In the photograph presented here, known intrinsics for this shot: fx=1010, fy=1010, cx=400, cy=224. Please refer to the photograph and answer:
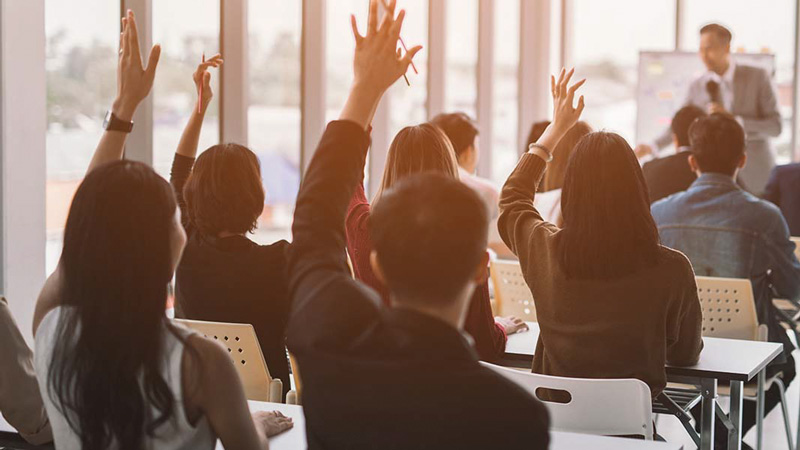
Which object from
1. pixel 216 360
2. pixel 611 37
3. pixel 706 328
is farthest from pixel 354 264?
pixel 611 37

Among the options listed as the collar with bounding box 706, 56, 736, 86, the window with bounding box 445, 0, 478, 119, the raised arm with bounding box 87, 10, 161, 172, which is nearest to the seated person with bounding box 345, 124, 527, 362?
the raised arm with bounding box 87, 10, 161, 172

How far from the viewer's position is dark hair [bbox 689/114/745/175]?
161 inches

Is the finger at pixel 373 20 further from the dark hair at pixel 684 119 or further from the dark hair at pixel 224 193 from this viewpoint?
the dark hair at pixel 684 119

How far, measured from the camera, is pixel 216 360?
163cm

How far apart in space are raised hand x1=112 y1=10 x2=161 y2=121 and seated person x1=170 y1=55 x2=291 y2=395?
0.86 metres

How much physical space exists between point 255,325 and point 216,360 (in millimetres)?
1459

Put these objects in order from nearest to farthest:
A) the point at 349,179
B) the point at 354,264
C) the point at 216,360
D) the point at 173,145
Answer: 1. the point at 349,179
2. the point at 216,360
3. the point at 354,264
4. the point at 173,145

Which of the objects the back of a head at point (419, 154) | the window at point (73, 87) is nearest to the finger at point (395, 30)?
the back of a head at point (419, 154)

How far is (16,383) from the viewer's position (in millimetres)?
2082

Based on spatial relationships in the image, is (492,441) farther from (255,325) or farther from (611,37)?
(611,37)

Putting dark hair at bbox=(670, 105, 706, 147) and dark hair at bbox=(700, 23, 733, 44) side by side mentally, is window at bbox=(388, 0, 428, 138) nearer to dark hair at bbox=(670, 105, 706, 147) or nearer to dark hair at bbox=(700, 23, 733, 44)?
dark hair at bbox=(700, 23, 733, 44)

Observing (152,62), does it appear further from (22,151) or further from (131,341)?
(22,151)

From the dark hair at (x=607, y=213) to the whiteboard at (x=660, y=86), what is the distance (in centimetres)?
635

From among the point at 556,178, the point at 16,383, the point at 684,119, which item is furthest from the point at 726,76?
the point at 16,383
